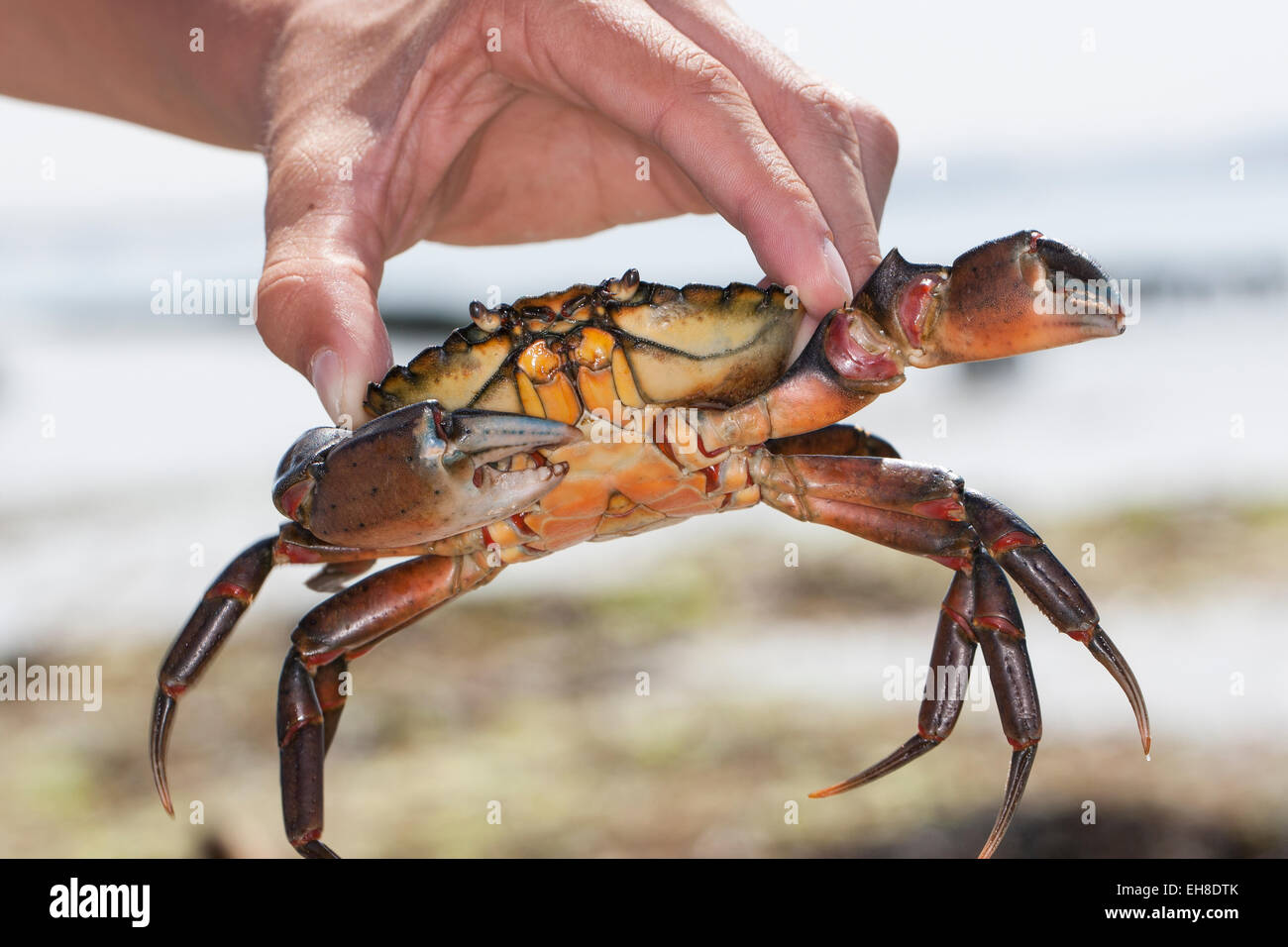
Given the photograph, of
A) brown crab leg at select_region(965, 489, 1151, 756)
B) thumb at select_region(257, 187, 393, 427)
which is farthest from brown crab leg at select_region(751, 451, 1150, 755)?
thumb at select_region(257, 187, 393, 427)

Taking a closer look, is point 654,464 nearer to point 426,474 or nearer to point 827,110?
point 426,474

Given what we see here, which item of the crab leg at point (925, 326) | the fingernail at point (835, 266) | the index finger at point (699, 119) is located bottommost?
the crab leg at point (925, 326)

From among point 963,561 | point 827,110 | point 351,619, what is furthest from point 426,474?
point 827,110

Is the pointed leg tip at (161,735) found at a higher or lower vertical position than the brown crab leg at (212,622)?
lower

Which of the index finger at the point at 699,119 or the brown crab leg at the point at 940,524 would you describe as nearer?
the index finger at the point at 699,119

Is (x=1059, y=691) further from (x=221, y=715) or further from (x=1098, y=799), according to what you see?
(x=221, y=715)

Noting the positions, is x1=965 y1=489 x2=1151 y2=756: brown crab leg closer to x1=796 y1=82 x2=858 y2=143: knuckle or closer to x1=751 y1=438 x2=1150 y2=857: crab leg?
x1=751 y1=438 x2=1150 y2=857: crab leg

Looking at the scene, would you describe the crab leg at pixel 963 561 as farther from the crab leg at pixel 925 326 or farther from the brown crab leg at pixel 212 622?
the brown crab leg at pixel 212 622

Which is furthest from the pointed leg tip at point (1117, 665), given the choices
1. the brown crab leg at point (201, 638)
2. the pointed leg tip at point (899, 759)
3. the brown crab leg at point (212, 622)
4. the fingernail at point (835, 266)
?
the brown crab leg at point (201, 638)
